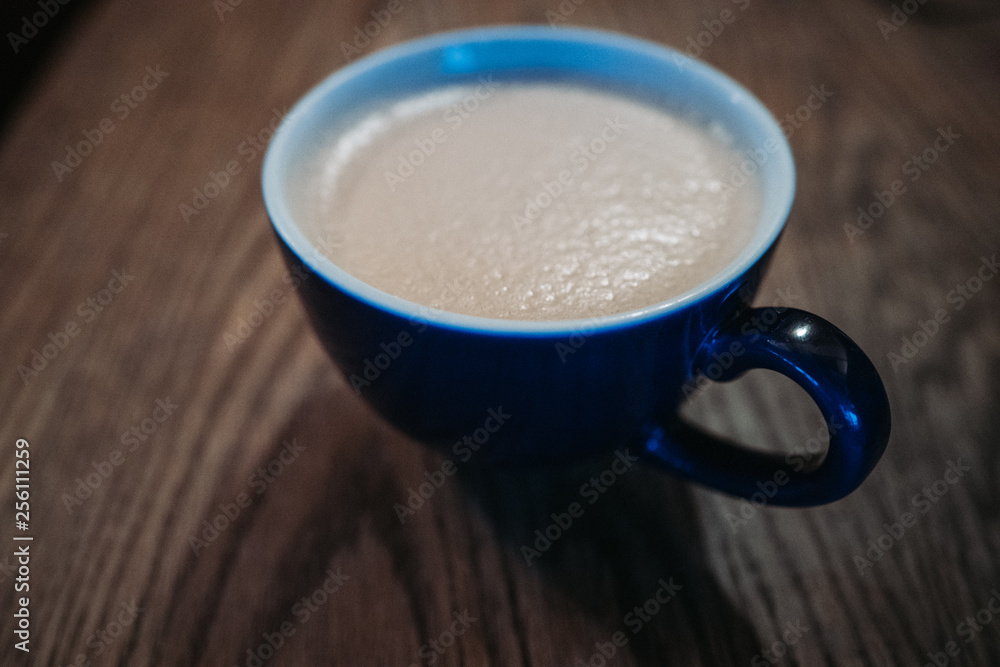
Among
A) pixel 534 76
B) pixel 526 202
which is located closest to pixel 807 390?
pixel 526 202

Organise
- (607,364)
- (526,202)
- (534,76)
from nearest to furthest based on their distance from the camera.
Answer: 1. (607,364)
2. (526,202)
3. (534,76)

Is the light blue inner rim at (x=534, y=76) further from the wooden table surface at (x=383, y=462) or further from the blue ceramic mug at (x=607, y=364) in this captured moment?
the wooden table surface at (x=383, y=462)

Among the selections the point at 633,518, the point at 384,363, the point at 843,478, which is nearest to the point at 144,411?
the point at 384,363

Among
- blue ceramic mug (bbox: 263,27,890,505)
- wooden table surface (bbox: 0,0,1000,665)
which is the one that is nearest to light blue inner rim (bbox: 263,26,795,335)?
blue ceramic mug (bbox: 263,27,890,505)

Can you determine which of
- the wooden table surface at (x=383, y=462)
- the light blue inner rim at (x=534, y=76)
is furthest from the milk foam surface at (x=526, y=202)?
the wooden table surface at (x=383, y=462)

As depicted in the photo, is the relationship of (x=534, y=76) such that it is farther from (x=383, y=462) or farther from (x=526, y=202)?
(x=383, y=462)

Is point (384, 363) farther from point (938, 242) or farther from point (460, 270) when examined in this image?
point (938, 242)
